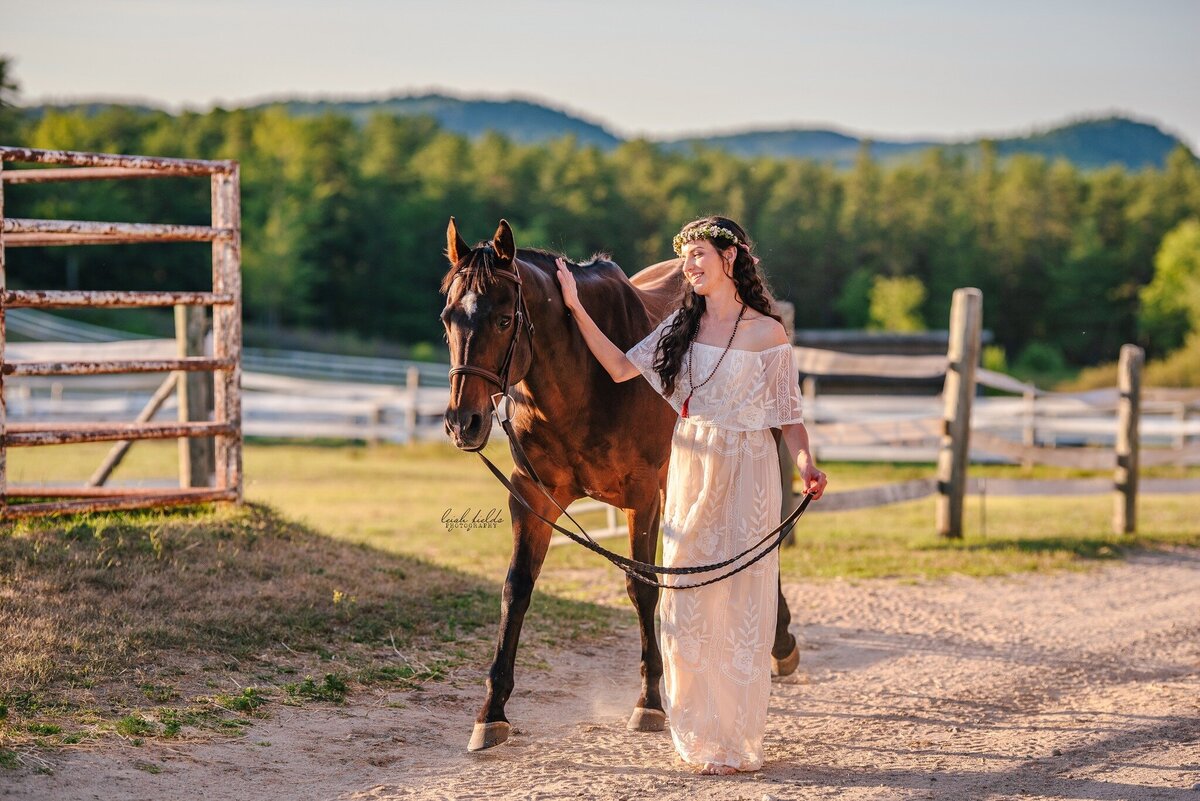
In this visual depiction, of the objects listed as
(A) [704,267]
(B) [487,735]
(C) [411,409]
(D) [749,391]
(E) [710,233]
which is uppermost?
(E) [710,233]

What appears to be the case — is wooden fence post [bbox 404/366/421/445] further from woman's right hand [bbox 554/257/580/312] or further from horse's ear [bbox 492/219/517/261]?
horse's ear [bbox 492/219/517/261]

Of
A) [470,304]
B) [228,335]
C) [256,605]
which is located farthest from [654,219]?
[470,304]

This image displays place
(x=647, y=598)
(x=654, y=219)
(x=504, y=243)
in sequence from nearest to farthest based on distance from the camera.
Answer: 1. (x=504, y=243)
2. (x=647, y=598)
3. (x=654, y=219)

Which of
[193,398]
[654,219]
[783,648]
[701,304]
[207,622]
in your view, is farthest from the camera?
[654,219]

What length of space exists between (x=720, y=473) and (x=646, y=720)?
3.88 feet

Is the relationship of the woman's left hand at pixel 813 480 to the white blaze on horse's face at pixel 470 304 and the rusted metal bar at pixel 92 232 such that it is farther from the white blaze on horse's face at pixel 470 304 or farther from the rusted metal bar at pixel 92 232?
the rusted metal bar at pixel 92 232

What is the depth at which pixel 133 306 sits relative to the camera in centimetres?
682

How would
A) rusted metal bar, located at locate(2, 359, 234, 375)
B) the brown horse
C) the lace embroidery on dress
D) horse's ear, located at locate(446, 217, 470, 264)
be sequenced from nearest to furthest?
the brown horse, horse's ear, located at locate(446, 217, 470, 264), the lace embroidery on dress, rusted metal bar, located at locate(2, 359, 234, 375)

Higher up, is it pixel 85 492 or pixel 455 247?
pixel 455 247

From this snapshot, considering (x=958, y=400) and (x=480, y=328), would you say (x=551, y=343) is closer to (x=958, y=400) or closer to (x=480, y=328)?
(x=480, y=328)

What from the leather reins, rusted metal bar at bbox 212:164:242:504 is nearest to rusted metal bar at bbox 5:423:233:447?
rusted metal bar at bbox 212:164:242:504

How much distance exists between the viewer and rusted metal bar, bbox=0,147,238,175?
6.42m

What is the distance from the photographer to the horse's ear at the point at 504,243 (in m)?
4.31

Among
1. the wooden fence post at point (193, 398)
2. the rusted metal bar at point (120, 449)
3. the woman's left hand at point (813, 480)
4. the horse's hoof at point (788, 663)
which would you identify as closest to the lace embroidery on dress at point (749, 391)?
the woman's left hand at point (813, 480)
